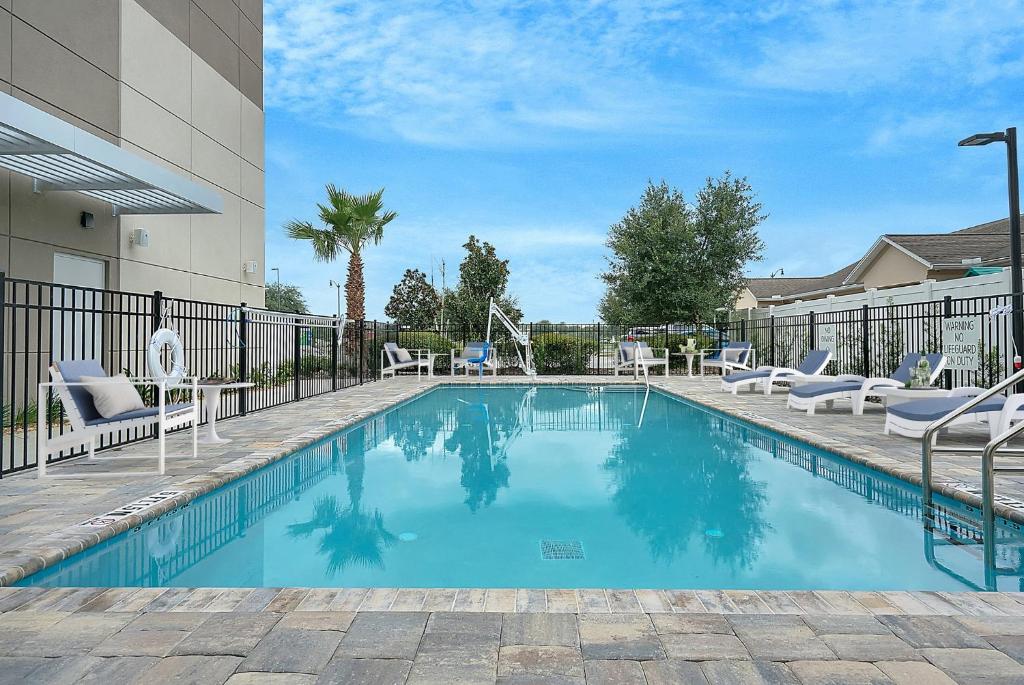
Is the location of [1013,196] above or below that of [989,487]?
above

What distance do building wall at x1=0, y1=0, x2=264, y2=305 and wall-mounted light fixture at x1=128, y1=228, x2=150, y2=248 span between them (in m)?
0.08

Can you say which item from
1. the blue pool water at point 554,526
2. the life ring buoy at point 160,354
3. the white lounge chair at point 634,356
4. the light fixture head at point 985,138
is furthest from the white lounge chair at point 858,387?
the life ring buoy at point 160,354

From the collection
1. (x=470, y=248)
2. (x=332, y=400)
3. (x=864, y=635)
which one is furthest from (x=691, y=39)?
(x=864, y=635)

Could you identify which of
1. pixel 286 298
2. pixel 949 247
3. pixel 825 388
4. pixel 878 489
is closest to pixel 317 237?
pixel 825 388

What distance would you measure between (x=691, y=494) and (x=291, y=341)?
1302cm

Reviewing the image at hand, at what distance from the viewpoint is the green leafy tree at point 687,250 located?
63.7 ft

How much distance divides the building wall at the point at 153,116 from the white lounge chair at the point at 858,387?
970 cm

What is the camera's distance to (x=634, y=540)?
13.0 ft

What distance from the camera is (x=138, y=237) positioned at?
393 inches

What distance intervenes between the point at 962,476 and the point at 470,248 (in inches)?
581

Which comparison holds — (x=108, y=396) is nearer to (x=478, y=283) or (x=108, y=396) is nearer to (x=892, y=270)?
(x=478, y=283)

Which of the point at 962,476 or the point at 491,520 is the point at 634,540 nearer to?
the point at 491,520

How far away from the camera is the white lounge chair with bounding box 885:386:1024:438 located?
18.2 feet

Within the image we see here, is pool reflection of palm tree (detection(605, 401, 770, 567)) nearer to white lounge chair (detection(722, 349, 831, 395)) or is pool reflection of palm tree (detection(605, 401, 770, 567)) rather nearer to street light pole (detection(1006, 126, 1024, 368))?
white lounge chair (detection(722, 349, 831, 395))
